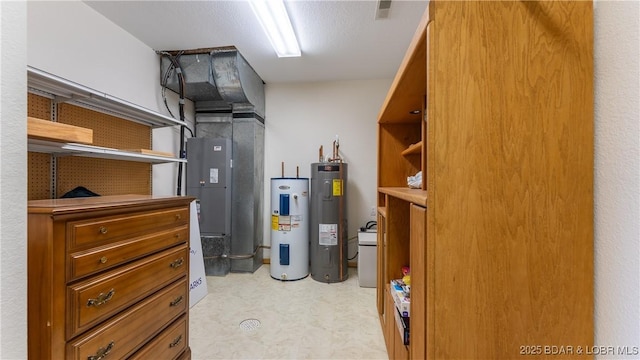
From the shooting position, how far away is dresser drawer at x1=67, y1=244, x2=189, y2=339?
3.17 feet

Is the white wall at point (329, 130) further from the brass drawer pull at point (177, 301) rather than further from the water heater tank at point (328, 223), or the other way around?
the brass drawer pull at point (177, 301)

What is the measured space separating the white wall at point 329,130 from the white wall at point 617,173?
2.65 meters

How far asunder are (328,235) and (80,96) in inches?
95.5

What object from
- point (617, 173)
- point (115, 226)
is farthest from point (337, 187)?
point (617, 173)

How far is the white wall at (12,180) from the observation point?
25.6 inches

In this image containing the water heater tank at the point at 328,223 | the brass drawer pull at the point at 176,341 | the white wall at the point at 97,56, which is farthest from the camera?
the water heater tank at the point at 328,223

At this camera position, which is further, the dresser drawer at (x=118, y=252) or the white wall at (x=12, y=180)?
the dresser drawer at (x=118, y=252)

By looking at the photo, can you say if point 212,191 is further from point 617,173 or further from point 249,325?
point 617,173

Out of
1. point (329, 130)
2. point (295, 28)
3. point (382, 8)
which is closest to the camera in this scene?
point (382, 8)

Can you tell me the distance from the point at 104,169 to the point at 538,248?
2.68 m

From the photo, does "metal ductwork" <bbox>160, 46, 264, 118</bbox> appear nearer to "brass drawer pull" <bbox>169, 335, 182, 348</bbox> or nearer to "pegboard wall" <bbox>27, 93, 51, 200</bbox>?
"pegboard wall" <bbox>27, 93, 51, 200</bbox>

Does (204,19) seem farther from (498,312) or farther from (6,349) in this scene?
(498,312)

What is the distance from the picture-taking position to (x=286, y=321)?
2.08 metres

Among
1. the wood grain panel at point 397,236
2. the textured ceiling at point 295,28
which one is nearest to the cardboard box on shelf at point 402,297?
the wood grain panel at point 397,236
